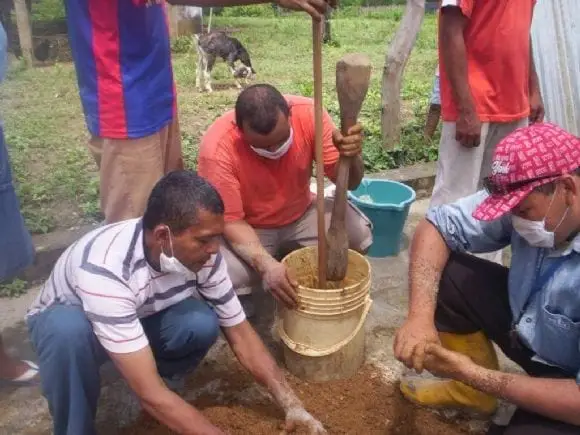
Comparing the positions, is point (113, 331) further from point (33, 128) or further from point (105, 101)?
point (33, 128)

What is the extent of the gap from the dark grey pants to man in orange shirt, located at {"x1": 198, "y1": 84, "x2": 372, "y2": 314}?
0.67 metres

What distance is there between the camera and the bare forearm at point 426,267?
2.59 meters

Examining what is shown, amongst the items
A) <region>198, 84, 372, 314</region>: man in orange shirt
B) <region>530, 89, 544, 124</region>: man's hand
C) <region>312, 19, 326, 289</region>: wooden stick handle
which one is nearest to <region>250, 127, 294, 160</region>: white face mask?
<region>198, 84, 372, 314</region>: man in orange shirt

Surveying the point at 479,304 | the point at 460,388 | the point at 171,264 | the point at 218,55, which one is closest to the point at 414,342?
the point at 479,304

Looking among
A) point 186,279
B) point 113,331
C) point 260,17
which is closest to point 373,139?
point 186,279

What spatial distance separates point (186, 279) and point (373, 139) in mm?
3817

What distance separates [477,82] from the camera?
11.7ft

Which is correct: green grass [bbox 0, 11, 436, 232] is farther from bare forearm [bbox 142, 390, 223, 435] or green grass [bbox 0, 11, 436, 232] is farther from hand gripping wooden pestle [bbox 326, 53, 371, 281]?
bare forearm [bbox 142, 390, 223, 435]

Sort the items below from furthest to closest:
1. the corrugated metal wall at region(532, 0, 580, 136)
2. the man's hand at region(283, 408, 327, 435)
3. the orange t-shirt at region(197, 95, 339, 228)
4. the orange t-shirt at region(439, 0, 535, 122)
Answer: the corrugated metal wall at region(532, 0, 580, 136) → the orange t-shirt at region(439, 0, 535, 122) → the orange t-shirt at region(197, 95, 339, 228) → the man's hand at region(283, 408, 327, 435)

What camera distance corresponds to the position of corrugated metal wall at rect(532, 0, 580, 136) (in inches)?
203

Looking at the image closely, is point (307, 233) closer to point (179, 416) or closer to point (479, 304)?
point (479, 304)

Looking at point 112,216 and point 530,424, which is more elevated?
point 112,216

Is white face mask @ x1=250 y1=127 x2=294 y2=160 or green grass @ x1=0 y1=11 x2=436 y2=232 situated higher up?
white face mask @ x1=250 y1=127 x2=294 y2=160

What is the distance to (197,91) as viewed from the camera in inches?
351
